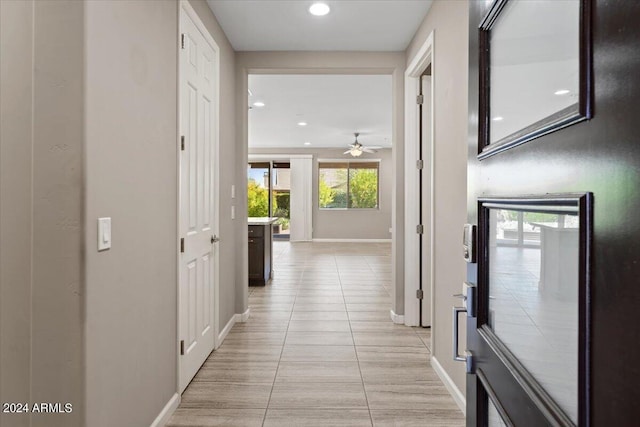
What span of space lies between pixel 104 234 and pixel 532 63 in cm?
145

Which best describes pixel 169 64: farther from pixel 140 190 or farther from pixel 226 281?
pixel 226 281

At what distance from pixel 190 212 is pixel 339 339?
1.72 meters

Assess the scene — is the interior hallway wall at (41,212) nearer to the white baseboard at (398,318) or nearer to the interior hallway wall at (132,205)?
the interior hallway wall at (132,205)

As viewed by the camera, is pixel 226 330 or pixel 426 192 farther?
pixel 426 192

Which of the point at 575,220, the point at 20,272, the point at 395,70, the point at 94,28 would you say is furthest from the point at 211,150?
the point at 575,220

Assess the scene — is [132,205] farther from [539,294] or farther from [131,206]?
[539,294]

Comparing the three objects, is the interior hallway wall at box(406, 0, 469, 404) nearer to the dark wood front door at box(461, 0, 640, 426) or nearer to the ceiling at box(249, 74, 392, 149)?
the dark wood front door at box(461, 0, 640, 426)

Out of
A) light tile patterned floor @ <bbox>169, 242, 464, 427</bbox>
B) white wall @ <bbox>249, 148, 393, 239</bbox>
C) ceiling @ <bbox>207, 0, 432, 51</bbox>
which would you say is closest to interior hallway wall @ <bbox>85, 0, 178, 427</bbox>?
light tile patterned floor @ <bbox>169, 242, 464, 427</bbox>

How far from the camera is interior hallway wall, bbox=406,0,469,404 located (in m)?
2.19

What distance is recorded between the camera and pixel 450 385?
237 cm

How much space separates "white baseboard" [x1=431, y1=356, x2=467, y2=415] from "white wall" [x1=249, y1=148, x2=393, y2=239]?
27.2 feet

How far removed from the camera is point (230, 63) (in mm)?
3490

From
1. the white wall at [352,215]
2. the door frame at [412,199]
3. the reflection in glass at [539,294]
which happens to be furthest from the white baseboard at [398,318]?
the white wall at [352,215]

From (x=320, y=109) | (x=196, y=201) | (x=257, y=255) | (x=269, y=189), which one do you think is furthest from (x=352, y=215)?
(x=196, y=201)
